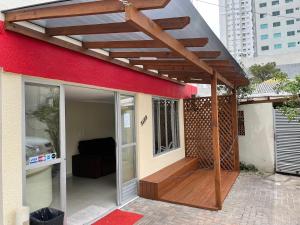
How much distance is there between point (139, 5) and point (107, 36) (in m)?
1.86

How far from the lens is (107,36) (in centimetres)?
414

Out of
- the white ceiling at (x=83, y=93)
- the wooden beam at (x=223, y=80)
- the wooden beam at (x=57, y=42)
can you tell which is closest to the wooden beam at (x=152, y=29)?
the wooden beam at (x=57, y=42)

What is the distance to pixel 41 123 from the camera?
12.6 feet

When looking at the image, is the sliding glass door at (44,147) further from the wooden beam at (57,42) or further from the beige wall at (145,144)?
the beige wall at (145,144)

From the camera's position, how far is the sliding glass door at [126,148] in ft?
18.4

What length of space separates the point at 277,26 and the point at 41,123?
72.9 meters

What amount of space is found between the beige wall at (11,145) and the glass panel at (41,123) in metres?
0.20

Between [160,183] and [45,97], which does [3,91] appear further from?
[160,183]

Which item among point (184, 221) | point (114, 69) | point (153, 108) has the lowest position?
point (184, 221)

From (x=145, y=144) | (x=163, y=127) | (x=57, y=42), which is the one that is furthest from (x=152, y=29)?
(x=163, y=127)

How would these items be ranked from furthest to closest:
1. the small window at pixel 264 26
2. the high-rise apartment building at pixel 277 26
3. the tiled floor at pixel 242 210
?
1. the small window at pixel 264 26
2. the high-rise apartment building at pixel 277 26
3. the tiled floor at pixel 242 210

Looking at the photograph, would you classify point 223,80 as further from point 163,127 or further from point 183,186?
point 183,186

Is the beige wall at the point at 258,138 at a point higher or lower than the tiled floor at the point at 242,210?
higher

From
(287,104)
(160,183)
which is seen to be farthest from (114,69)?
(287,104)
